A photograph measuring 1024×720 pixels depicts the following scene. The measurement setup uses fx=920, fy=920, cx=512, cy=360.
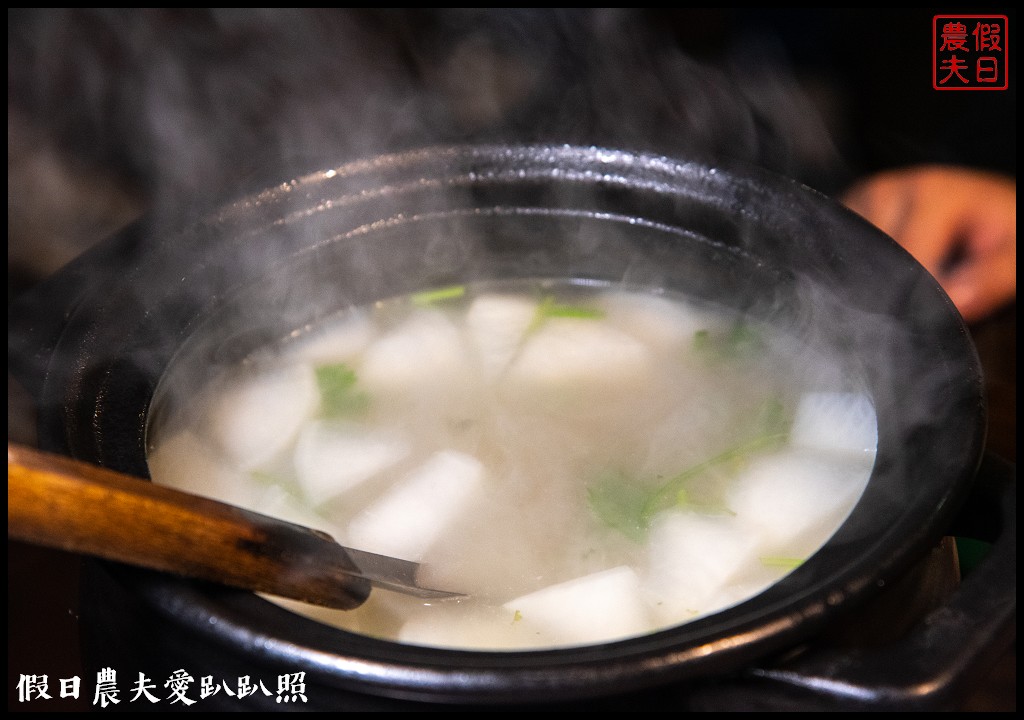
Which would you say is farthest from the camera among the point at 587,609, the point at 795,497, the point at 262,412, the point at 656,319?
the point at 656,319

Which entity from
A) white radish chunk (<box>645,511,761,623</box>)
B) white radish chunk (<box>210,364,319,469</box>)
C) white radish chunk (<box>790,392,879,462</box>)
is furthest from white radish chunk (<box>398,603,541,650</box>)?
white radish chunk (<box>790,392,879,462</box>)

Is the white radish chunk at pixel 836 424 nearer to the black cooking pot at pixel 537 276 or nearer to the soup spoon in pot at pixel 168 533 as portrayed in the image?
the black cooking pot at pixel 537 276

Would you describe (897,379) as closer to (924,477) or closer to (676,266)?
(924,477)

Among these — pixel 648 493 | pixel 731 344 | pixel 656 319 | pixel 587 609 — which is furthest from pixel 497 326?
pixel 587 609

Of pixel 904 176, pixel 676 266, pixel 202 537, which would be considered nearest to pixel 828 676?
pixel 202 537

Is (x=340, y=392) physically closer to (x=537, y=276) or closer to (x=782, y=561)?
(x=537, y=276)

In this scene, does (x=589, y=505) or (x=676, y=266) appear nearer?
(x=589, y=505)
